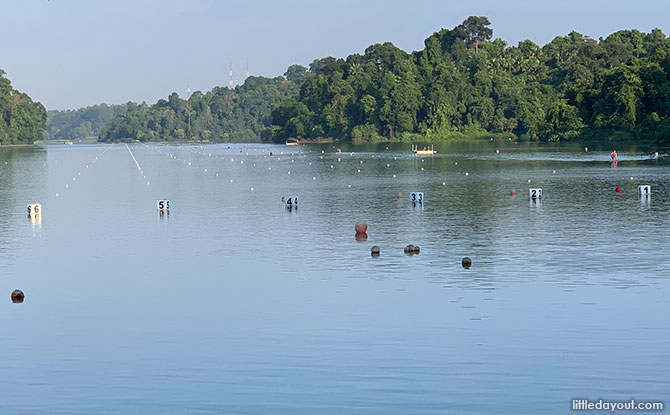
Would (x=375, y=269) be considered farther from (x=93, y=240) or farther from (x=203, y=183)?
(x=203, y=183)

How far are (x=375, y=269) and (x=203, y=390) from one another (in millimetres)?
20142

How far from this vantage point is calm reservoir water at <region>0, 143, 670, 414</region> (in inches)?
1029

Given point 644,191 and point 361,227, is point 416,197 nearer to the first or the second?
point 644,191

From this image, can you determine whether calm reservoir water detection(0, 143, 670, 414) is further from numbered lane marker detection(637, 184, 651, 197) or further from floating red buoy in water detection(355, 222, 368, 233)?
numbered lane marker detection(637, 184, 651, 197)

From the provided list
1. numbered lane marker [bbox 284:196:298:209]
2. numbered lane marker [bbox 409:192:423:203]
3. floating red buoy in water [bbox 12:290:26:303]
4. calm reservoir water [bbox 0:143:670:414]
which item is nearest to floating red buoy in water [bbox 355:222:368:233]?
calm reservoir water [bbox 0:143:670:414]

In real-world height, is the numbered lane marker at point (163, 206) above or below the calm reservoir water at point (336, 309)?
above

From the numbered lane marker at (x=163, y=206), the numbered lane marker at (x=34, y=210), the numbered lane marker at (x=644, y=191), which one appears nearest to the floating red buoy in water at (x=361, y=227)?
the numbered lane marker at (x=163, y=206)

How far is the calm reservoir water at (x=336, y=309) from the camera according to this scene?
85.8ft

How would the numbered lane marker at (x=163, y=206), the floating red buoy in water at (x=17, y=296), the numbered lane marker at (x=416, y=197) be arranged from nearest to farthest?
the floating red buoy in water at (x=17, y=296), the numbered lane marker at (x=163, y=206), the numbered lane marker at (x=416, y=197)

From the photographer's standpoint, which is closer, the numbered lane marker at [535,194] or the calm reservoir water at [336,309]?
the calm reservoir water at [336,309]

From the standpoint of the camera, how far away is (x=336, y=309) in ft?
120

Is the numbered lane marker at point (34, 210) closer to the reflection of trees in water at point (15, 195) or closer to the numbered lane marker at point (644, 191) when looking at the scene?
the reflection of trees in water at point (15, 195)

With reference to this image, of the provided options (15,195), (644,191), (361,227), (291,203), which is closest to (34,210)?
(291,203)

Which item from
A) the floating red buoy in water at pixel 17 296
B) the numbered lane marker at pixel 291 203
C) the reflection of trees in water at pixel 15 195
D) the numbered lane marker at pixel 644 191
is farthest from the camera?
the numbered lane marker at pixel 644 191
